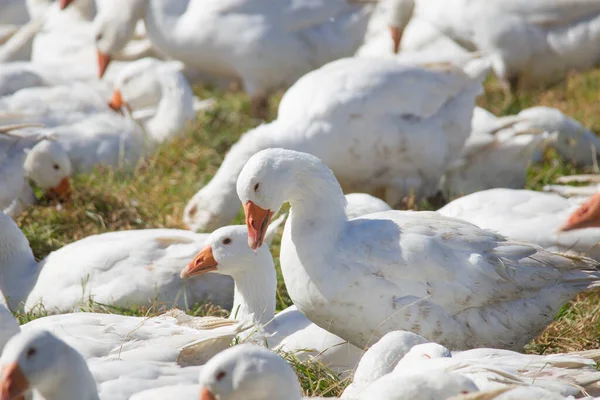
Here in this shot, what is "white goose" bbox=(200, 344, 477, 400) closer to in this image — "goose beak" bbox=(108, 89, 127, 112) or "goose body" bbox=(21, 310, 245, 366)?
"goose body" bbox=(21, 310, 245, 366)

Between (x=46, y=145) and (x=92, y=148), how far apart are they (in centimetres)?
74

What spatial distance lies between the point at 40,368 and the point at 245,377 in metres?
0.71

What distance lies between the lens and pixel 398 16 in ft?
30.6

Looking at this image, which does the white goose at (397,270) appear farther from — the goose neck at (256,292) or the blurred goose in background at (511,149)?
the blurred goose in background at (511,149)

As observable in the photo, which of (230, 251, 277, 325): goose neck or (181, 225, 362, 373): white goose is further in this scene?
(230, 251, 277, 325): goose neck

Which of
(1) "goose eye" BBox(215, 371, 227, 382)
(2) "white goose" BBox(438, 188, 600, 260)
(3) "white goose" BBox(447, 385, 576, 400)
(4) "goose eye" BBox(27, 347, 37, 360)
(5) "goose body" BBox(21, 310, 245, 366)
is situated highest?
(4) "goose eye" BBox(27, 347, 37, 360)

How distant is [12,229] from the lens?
237 inches

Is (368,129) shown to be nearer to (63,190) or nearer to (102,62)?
(63,190)

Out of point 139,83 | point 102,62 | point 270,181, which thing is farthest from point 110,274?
point 102,62

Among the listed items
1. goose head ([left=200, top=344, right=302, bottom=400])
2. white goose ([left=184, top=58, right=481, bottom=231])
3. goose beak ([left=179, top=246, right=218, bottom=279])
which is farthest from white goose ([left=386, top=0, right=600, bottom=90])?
goose head ([left=200, top=344, right=302, bottom=400])

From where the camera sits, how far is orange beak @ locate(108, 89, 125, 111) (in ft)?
28.0

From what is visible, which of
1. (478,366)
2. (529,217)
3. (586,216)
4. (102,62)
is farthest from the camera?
(102,62)

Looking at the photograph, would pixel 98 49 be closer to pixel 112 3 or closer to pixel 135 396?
pixel 112 3

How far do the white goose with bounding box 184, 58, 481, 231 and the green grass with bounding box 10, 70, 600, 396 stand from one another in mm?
291
